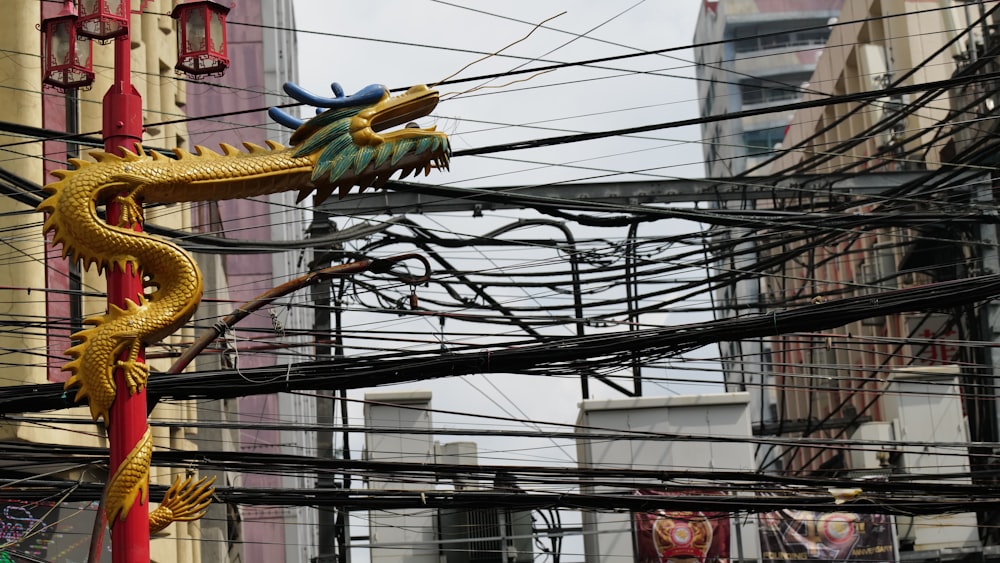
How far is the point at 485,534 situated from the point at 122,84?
1671 cm

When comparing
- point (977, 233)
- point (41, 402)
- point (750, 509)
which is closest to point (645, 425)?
point (977, 233)

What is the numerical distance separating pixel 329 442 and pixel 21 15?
7108 millimetres

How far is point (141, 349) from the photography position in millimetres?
10234

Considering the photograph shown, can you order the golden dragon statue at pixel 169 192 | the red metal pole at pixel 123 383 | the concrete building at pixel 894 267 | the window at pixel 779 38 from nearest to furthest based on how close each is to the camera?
1. the red metal pole at pixel 123 383
2. the golden dragon statue at pixel 169 192
3. the concrete building at pixel 894 267
4. the window at pixel 779 38

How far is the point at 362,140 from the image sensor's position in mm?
10859

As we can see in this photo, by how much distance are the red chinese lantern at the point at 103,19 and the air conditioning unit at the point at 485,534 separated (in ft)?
47.4

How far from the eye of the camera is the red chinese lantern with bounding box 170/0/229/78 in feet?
36.6

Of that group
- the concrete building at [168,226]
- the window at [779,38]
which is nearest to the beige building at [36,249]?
the concrete building at [168,226]

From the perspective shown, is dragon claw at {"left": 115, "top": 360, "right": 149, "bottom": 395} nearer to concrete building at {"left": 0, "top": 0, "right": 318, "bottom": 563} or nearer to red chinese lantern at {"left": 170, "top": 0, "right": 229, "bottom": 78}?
red chinese lantern at {"left": 170, "top": 0, "right": 229, "bottom": 78}

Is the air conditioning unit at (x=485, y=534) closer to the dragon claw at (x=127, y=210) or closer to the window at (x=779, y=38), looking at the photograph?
the dragon claw at (x=127, y=210)

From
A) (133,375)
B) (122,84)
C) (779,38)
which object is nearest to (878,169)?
(122,84)

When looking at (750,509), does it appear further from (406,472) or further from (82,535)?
(82,535)

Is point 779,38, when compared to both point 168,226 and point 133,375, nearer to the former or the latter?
point 168,226

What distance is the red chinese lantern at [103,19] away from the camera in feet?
35.3
